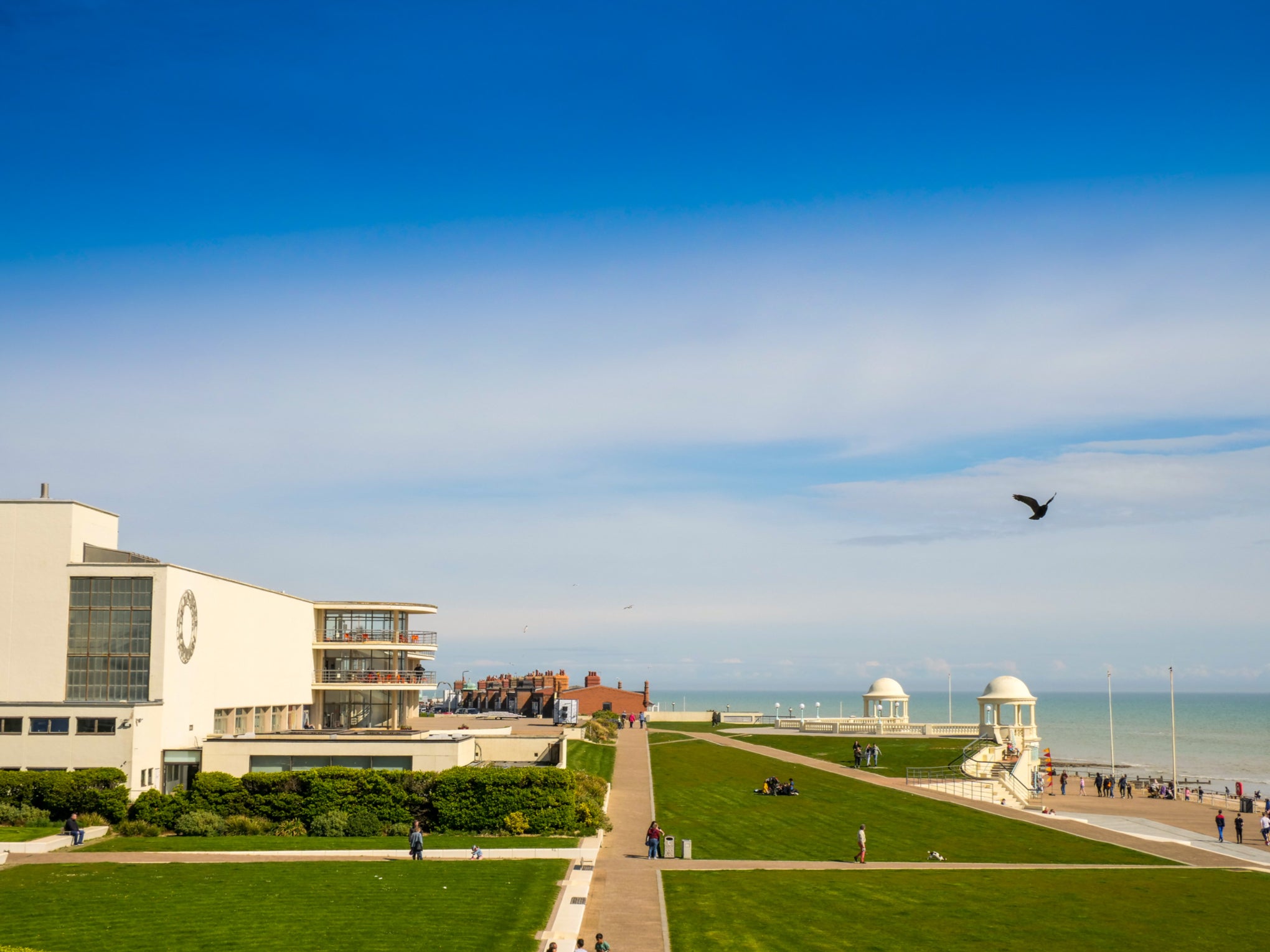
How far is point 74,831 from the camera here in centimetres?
3938

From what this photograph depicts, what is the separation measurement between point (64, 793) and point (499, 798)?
52.8 ft

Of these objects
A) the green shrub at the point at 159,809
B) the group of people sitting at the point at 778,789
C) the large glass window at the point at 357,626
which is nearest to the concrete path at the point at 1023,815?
the group of people sitting at the point at 778,789

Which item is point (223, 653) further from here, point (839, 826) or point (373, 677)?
Answer: point (839, 826)

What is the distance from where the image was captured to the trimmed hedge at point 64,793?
41406mm

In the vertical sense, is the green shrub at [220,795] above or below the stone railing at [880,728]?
above

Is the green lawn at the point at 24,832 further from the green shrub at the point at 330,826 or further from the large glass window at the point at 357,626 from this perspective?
the large glass window at the point at 357,626

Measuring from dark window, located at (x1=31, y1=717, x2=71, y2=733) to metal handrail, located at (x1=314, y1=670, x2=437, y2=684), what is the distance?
2136cm

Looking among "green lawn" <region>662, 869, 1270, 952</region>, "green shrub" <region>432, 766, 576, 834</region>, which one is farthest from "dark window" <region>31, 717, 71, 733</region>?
"green lawn" <region>662, 869, 1270, 952</region>

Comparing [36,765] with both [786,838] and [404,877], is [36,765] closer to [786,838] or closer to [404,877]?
[404,877]

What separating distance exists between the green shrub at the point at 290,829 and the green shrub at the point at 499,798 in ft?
16.5

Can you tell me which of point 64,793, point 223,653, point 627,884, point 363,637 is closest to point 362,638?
point 363,637

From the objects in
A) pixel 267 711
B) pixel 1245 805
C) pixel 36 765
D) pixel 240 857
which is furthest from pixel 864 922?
pixel 1245 805

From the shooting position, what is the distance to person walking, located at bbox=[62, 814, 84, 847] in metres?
39.3

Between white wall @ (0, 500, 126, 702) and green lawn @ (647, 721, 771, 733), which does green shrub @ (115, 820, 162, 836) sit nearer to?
white wall @ (0, 500, 126, 702)
